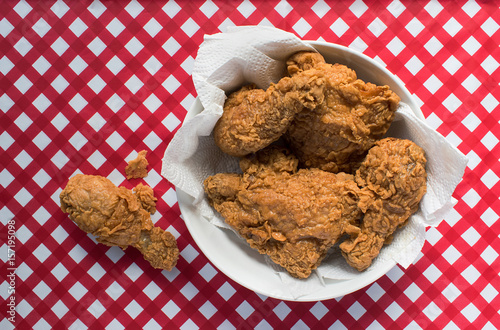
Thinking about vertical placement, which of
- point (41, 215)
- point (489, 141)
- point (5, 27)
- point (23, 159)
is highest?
point (5, 27)

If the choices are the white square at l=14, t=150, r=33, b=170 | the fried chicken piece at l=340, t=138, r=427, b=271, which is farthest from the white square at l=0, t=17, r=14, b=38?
the fried chicken piece at l=340, t=138, r=427, b=271

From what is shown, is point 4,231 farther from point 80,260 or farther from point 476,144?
point 476,144

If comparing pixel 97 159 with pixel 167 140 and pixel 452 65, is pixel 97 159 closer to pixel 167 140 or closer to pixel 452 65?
pixel 167 140

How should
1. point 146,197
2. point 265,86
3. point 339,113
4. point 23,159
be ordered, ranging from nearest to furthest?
point 339,113 → point 265,86 → point 146,197 → point 23,159

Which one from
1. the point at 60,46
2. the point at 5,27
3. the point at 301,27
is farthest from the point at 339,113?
the point at 5,27

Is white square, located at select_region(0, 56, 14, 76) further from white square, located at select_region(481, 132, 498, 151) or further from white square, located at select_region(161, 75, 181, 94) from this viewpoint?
white square, located at select_region(481, 132, 498, 151)

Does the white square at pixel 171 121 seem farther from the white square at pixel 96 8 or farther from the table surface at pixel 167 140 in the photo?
the white square at pixel 96 8
